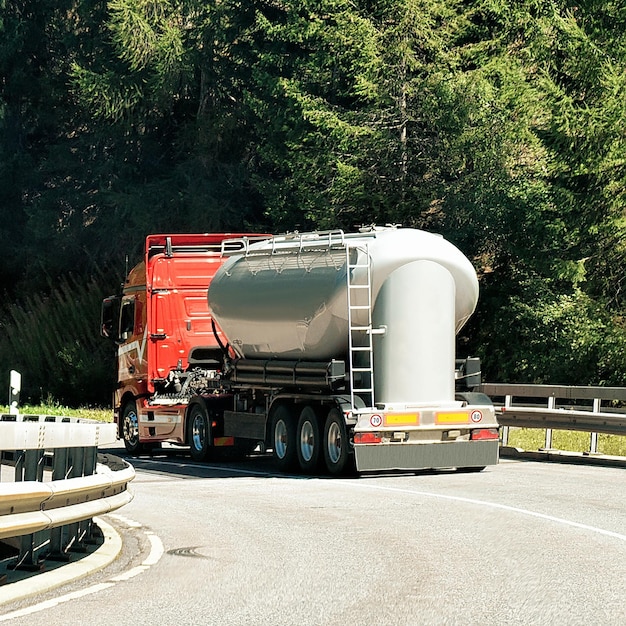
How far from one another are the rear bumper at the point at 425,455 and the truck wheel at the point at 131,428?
7.17m

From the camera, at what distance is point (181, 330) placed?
2441 cm

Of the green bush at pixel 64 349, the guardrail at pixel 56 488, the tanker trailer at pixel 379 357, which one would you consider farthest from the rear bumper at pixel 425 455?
the green bush at pixel 64 349

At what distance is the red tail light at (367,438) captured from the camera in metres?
18.4

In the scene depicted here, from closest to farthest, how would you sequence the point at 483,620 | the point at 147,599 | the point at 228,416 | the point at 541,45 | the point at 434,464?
the point at 483,620, the point at 147,599, the point at 434,464, the point at 228,416, the point at 541,45

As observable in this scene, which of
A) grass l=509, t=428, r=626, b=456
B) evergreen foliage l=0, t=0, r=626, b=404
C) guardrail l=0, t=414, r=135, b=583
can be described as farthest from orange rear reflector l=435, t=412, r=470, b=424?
evergreen foliage l=0, t=0, r=626, b=404

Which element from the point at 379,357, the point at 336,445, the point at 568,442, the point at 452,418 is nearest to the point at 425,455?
the point at 452,418

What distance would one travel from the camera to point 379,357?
19188mm

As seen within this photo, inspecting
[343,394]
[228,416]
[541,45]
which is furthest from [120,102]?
[343,394]

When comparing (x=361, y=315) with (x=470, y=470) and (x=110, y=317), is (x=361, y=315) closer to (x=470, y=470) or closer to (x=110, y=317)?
(x=470, y=470)

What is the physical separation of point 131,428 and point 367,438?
7655 mm

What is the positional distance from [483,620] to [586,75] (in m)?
25.2

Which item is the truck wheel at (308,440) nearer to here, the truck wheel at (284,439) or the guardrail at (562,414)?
the truck wheel at (284,439)

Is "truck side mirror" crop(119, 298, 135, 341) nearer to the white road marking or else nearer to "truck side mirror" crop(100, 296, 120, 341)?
"truck side mirror" crop(100, 296, 120, 341)

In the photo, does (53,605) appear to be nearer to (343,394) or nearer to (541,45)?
(343,394)
